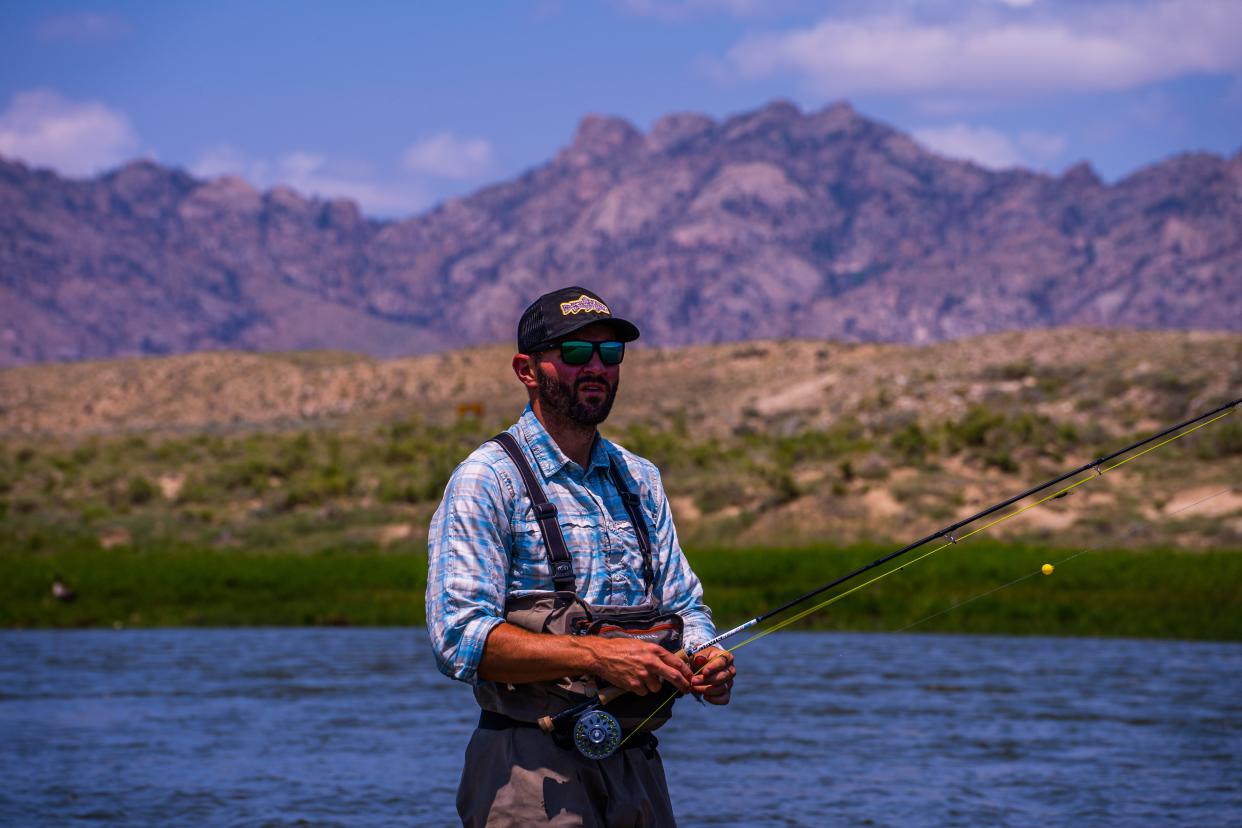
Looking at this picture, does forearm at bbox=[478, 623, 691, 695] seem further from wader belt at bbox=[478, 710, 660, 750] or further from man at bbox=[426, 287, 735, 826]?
wader belt at bbox=[478, 710, 660, 750]

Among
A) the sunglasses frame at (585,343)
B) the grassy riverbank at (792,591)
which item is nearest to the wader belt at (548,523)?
the sunglasses frame at (585,343)

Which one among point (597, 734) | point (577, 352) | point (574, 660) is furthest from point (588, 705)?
point (577, 352)

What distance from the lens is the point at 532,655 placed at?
17.5 feet

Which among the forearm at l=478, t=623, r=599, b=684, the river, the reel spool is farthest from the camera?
the river

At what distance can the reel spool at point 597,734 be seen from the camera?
551 centimetres

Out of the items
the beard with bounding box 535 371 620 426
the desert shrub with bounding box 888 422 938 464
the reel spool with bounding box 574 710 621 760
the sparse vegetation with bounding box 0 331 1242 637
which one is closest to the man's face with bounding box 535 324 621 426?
the beard with bounding box 535 371 620 426

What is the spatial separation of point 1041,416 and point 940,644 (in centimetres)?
2748

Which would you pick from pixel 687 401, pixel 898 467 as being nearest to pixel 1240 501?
pixel 898 467

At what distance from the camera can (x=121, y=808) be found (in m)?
13.7

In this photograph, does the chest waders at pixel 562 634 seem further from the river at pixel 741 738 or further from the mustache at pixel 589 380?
the river at pixel 741 738

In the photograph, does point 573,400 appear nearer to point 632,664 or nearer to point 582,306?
point 582,306

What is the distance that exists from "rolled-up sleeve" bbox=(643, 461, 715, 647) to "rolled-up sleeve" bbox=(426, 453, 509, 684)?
667 mm

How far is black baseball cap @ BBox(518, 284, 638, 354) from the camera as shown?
222 inches

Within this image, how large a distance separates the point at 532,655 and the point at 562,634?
156 millimetres
